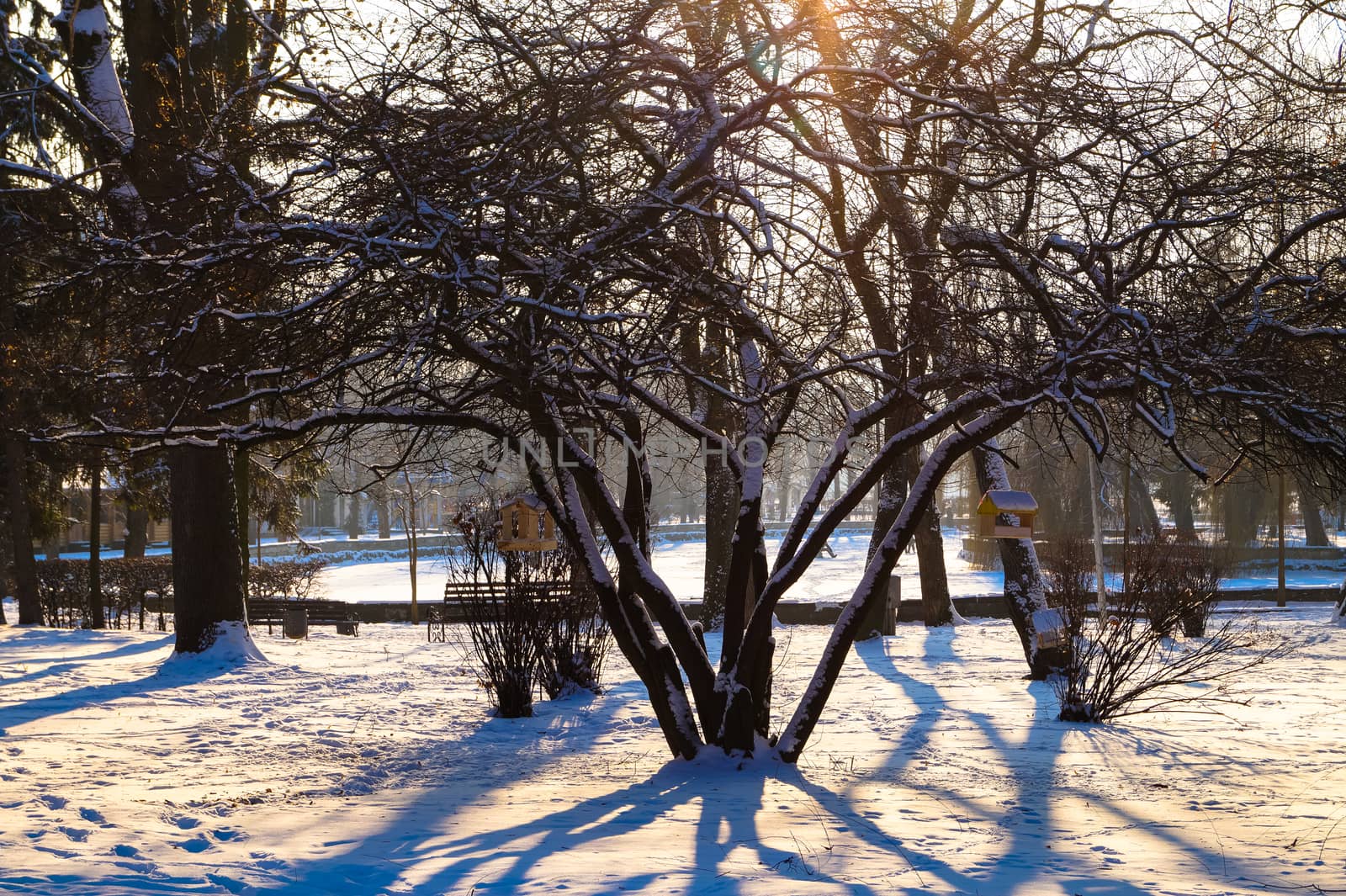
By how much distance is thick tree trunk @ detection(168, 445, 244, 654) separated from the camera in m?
15.0

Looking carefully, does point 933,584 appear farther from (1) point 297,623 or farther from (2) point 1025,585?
(1) point 297,623

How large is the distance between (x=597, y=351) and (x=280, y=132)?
2.41 meters

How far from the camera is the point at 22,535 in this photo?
21578 millimetres

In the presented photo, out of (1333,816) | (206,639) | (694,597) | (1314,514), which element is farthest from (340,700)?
(1314,514)

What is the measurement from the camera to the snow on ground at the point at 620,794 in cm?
570

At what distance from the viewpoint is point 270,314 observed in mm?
6484

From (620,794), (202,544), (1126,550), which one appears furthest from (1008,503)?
(202,544)

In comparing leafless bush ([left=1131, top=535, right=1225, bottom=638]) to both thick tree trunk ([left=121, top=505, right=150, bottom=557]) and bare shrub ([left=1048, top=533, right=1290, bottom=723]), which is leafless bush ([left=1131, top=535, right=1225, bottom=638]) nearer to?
bare shrub ([left=1048, top=533, right=1290, bottom=723])

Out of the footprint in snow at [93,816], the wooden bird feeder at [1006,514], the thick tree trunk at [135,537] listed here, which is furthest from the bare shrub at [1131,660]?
the thick tree trunk at [135,537]

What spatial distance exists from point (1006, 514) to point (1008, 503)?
35 cm

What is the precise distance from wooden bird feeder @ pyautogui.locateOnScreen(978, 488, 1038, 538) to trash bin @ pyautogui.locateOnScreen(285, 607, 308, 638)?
40.7 ft

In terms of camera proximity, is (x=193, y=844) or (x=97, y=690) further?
(x=97, y=690)

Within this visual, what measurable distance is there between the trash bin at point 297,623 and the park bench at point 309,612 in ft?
2.56

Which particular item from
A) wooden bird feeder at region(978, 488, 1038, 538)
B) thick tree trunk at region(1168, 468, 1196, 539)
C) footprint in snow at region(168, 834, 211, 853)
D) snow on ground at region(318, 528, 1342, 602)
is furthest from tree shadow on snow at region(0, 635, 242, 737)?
thick tree trunk at region(1168, 468, 1196, 539)
